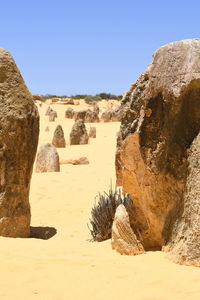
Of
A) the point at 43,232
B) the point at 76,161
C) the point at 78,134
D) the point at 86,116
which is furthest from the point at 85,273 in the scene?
the point at 86,116

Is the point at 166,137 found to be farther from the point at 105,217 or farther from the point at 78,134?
the point at 78,134

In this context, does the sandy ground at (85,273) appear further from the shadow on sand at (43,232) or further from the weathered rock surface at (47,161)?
Result: the weathered rock surface at (47,161)

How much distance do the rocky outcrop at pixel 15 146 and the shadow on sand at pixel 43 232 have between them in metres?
0.28

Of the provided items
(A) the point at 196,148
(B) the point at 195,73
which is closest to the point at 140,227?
(A) the point at 196,148

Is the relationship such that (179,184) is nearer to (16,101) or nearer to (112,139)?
(16,101)

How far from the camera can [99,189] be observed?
9.83m

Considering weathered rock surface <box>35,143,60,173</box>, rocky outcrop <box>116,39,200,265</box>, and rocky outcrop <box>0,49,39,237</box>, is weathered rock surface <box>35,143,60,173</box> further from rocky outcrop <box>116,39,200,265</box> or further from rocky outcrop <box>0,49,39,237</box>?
rocky outcrop <box>116,39,200,265</box>

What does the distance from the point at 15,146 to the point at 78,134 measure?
12.2 meters

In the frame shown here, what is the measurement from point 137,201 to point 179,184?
748mm

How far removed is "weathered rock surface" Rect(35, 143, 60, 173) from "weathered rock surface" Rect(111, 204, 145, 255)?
7.14m

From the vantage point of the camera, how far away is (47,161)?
11961mm

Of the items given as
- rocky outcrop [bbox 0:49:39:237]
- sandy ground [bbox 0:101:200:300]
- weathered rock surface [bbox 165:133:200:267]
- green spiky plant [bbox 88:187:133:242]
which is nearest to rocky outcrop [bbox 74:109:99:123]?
sandy ground [bbox 0:101:200:300]

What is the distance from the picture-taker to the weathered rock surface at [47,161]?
39.2ft

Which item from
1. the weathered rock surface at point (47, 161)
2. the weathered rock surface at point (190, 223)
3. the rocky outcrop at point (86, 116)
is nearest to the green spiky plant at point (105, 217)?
the weathered rock surface at point (190, 223)
